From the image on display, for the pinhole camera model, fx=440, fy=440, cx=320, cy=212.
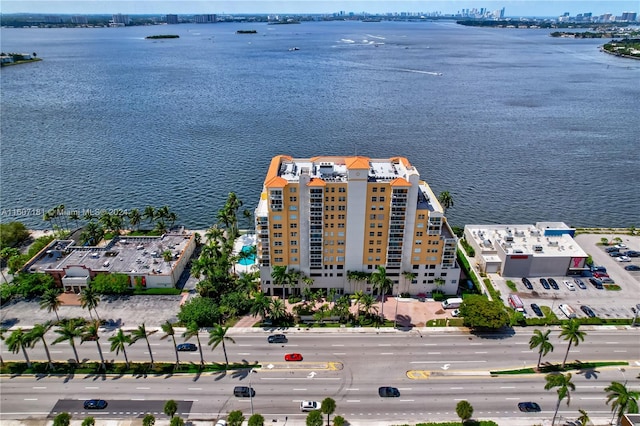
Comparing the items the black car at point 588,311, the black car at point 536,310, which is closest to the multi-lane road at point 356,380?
the black car at point 588,311

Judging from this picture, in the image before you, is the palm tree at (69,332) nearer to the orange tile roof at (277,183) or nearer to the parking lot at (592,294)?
the orange tile roof at (277,183)

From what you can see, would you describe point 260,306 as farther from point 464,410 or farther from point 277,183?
point 464,410

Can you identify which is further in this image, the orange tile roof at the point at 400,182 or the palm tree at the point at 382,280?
the palm tree at the point at 382,280

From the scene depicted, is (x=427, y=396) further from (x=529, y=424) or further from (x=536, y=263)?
(x=536, y=263)

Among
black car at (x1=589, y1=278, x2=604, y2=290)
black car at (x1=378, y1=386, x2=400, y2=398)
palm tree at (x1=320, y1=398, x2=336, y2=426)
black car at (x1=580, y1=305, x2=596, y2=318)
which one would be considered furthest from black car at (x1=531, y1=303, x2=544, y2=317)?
palm tree at (x1=320, y1=398, x2=336, y2=426)

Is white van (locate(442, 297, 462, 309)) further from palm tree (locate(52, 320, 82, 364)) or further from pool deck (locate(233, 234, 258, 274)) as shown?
palm tree (locate(52, 320, 82, 364))

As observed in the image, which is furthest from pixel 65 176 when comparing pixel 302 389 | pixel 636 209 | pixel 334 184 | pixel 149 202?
pixel 636 209

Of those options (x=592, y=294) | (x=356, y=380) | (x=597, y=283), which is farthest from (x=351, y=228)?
(x=597, y=283)
